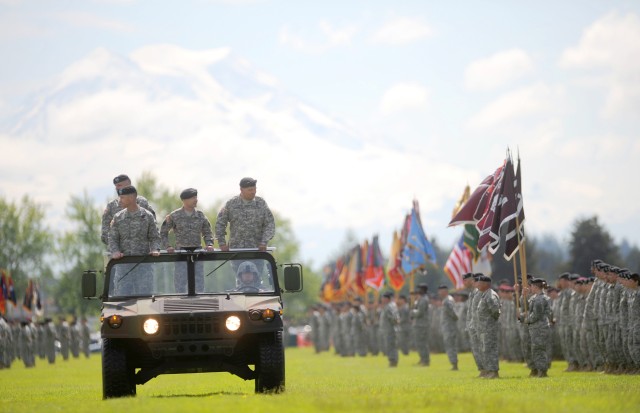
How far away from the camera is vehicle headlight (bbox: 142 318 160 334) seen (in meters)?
17.9

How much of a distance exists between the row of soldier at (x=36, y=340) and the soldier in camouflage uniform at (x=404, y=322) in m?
13.3

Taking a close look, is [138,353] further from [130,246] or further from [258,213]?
[258,213]

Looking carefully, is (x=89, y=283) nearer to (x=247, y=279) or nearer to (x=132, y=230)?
(x=132, y=230)

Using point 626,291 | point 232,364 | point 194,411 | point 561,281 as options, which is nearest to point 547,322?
point 626,291

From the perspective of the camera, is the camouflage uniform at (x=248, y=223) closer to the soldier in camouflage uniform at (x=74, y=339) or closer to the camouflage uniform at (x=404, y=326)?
the camouflage uniform at (x=404, y=326)

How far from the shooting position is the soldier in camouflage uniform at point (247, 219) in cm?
2031

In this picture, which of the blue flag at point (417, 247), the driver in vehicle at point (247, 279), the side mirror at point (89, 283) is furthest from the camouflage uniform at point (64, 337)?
the side mirror at point (89, 283)

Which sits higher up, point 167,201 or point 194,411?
point 167,201

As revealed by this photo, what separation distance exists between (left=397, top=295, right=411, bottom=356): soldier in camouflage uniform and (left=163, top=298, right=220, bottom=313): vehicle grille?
25092 millimetres

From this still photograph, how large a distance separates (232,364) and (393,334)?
21017mm

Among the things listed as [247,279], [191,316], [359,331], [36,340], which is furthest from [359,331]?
[191,316]

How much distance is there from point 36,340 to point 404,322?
755 inches

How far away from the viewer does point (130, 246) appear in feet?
63.1

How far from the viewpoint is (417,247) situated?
45000mm
